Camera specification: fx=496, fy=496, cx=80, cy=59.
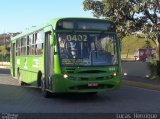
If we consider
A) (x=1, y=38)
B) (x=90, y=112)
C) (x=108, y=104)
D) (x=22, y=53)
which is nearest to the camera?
(x=90, y=112)

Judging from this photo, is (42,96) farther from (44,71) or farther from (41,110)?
(41,110)

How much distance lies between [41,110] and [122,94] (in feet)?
19.1

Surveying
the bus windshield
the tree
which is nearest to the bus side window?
the bus windshield


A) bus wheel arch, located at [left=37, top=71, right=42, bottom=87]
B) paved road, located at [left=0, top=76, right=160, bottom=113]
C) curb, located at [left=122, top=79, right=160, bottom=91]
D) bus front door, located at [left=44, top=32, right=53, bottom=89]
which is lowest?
curb, located at [left=122, top=79, right=160, bottom=91]

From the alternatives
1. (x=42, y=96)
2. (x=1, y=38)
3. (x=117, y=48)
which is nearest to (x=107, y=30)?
(x=117, y=48)

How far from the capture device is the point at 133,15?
28.1 meters

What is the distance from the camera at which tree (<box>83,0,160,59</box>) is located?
27.2m

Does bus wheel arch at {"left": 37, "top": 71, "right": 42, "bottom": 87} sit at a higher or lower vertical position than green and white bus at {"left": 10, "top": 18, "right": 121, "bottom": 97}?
lower

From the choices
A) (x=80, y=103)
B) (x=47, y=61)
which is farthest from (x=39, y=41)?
(x=80, y=103)

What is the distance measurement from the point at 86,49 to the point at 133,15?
39.2 ft

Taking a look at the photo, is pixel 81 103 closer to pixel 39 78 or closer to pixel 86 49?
pixel 86 49

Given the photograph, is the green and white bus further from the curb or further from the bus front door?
the curb

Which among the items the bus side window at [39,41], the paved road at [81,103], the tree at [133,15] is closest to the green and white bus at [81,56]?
the paved road at [81,103]

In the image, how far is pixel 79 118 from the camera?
12766 mm
